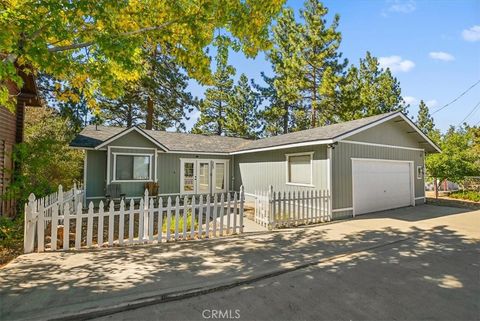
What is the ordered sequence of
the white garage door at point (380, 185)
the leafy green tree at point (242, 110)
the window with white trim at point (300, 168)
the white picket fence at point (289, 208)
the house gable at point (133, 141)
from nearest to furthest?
the white picket fence at point (289, 208) < the white garage door at point (380, 185) < the window with white trim at point (300, 168) < the house gable at point (133, 141) < the leafy green tree at point (242, 110)

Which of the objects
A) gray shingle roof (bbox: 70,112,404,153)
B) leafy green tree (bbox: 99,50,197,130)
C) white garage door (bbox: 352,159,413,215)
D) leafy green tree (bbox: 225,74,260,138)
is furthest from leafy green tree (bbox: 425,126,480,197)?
leafy green tree (bbox: 99,50,197,130)

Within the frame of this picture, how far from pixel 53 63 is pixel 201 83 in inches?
146

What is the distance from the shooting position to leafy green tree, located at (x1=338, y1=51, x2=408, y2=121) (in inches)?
864

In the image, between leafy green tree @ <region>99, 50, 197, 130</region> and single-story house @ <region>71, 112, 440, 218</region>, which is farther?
leafy green tree @ <region>99, 50, 197, 130</region>

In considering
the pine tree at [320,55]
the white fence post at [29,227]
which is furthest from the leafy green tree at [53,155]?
the pine tree at [320,55]

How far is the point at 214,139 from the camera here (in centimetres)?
1834

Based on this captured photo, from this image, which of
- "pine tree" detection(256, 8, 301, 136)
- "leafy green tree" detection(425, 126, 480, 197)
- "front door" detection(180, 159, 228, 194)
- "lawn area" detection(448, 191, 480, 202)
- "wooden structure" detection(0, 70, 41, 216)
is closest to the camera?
"wooden structure" detection(0, 70, 41, 216)

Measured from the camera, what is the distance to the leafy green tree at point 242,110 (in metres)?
30.8

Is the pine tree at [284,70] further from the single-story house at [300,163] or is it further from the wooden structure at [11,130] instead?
the wooden structure at [11,130]

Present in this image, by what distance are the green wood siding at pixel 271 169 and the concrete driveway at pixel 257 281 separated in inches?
156

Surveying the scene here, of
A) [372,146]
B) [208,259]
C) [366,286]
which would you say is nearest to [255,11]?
[208,259]

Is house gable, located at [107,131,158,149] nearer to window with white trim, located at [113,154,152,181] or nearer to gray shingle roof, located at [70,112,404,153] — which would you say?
gray shingle roof, located at [70,112,404,153]

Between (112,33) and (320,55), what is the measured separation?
19605mm

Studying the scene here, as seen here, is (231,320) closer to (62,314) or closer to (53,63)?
(62,314)
